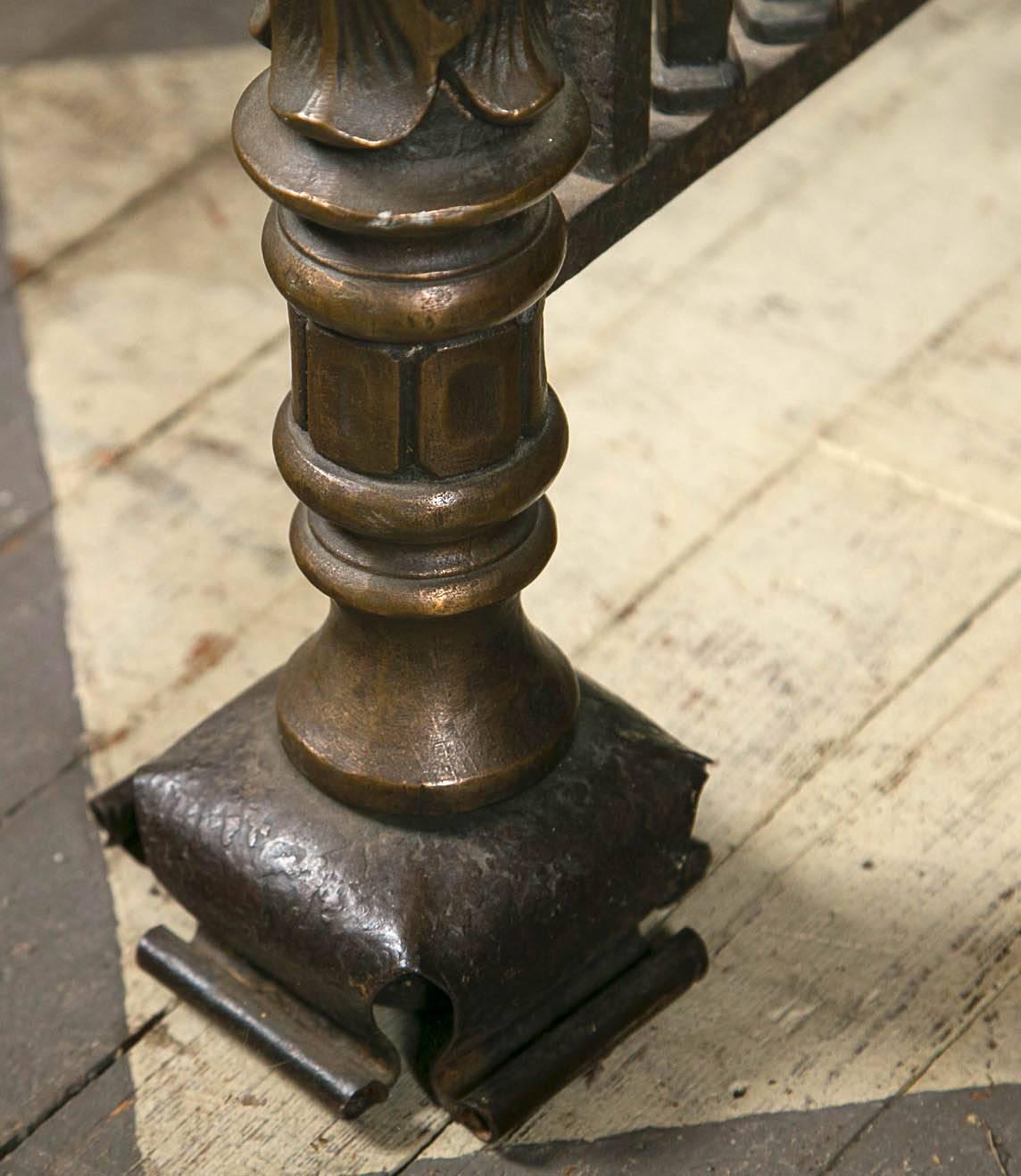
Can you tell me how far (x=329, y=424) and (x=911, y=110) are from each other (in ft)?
3.27

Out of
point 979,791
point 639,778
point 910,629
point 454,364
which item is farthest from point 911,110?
point 454,364

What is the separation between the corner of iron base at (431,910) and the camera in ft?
3.21

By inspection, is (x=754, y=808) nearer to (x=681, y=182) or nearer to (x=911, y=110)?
(x=681, y=182)

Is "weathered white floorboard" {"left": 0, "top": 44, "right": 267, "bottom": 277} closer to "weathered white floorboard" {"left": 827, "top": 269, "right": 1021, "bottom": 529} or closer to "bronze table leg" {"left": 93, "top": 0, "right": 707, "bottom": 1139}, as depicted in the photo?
"weathered white floorboard" {"left": 827, "top": 269, "right": 1021, "bottom": 529}

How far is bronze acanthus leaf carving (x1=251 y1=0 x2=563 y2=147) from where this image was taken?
77 centimetres

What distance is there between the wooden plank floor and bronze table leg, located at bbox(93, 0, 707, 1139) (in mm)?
47

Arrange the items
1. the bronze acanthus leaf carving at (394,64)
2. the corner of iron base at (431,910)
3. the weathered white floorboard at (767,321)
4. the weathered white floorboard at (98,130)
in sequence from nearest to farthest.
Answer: the bronze acanthus leaf carving at (394,64)
the corner of iron base at (431,910)
the weathered white floorboard at (767,321)
the weathered white floorboard at (98,130)

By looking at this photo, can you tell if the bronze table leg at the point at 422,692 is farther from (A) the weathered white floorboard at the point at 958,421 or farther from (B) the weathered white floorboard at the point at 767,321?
(A) the weathered white floorboard at the point at 958,421

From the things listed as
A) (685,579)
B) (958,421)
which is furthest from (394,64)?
(958,421)

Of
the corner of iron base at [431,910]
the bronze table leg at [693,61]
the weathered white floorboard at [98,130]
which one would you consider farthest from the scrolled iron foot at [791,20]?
the weathered white floorboard at [98,130]

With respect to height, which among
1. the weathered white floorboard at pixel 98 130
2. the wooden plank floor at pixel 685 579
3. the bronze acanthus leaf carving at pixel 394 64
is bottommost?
the wooden plank floor at pixel 685 579

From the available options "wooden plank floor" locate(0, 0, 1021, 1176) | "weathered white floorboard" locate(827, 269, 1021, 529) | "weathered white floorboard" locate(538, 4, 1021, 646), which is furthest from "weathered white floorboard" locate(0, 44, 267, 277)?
"weathered white floorboard" locate(827, 269, 1021, 529)

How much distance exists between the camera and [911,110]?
1716 millimetres

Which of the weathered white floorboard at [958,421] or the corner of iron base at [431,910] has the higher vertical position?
the corner of iron base at [431,910]
